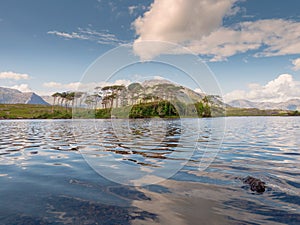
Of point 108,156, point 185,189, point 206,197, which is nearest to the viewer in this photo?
point 206,197

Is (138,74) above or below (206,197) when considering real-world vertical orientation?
above

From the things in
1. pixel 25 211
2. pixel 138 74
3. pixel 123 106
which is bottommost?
pixel 25 211

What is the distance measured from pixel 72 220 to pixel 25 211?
1766mm

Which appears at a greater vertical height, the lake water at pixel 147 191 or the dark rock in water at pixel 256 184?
the dark rock in water at pixel 256 184

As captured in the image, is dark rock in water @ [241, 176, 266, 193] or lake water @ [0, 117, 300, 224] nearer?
lake water @ [0, 117, 300, 224]

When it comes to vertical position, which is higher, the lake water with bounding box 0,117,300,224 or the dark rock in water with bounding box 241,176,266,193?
the dark rock in water with bounding box 241,176,266,193

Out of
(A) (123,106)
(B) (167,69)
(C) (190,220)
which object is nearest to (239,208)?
(C) (190,220)

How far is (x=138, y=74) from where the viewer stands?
1428 centimetres

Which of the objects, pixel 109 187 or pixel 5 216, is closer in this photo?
pixel 5 216

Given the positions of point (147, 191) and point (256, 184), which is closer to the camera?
point (147, 191)

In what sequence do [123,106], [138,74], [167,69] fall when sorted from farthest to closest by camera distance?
[123,106]
[138,74]
[167,69]

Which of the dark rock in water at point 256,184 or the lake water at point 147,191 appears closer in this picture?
the lake water at point 147,191

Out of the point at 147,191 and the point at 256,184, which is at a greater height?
the point at 256,184

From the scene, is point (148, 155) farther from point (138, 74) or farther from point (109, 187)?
point (109, 187)
